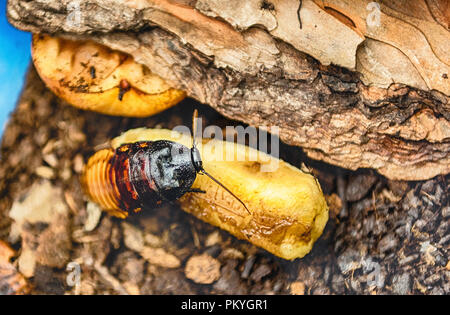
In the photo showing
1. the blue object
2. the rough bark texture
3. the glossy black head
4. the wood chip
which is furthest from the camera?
the wood chip

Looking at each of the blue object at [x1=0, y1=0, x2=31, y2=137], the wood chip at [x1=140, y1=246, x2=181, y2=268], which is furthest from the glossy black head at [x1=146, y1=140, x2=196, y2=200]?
the blue object at [x1=0, y1=0, x2=31, y2=137]

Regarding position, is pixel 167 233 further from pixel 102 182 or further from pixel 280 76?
pixel 280 76

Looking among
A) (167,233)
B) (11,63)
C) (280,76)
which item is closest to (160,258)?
(167,233)

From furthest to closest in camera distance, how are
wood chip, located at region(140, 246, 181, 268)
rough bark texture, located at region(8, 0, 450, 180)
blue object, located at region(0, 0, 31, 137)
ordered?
wood chip, located at region(140, 246, 181, 268) → blue object, located at region(0, 0, 31, 137) → rough bark texture, located at region(8, 0, 450, 180)

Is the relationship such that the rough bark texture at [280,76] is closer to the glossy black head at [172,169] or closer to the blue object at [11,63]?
the blue object at [11,63]

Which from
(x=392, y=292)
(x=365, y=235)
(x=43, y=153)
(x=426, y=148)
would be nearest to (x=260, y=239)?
(x=365, y=235)

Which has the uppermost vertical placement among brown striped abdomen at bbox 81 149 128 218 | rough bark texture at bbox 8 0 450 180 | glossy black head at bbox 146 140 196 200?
rough bark texture at bbox 8 0 450 180

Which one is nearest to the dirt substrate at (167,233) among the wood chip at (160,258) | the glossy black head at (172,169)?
the wood chip at (160,258)

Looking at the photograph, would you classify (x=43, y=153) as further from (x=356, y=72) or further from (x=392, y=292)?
(x=392, y=292)

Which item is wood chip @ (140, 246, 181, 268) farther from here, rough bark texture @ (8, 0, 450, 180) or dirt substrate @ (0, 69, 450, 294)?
rough bark texture @ (8, 0, 450, 180)
